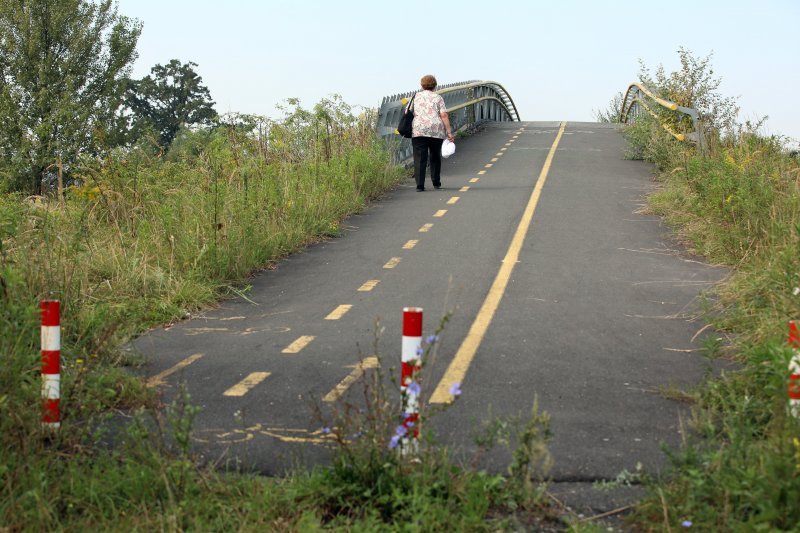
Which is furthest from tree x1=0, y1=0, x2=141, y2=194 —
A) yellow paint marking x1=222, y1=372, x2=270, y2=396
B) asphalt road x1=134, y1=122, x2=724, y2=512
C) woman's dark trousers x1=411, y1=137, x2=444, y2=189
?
yellow paint marking x1=222, y1=372, x2=270, y2=396

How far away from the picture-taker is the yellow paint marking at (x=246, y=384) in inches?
297

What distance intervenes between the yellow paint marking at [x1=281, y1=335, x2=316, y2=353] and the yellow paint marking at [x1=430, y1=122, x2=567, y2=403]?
1.29 metres

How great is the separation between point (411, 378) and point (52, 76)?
2150 inches

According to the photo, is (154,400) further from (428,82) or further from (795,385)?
(428,82)

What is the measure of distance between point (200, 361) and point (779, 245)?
555 centimetres

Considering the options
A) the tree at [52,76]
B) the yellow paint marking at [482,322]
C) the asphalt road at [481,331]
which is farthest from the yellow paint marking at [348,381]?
the tree at [52,76]

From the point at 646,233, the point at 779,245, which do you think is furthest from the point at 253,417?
the point at 646,233

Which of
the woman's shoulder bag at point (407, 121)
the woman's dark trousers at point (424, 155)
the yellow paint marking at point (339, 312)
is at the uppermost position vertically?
the woman's shoulder bag at point (407, 121)

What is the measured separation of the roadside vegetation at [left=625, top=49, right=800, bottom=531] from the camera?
488 cm

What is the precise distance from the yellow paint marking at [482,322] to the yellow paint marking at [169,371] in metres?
2.04

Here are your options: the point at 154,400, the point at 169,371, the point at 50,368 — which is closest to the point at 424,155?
the point at 169,371

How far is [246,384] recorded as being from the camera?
7.76 meters

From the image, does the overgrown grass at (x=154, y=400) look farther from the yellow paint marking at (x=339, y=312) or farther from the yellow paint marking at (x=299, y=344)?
the yellow paint marking at (x=339, y=312)

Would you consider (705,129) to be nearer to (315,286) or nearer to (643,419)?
(315,286)
